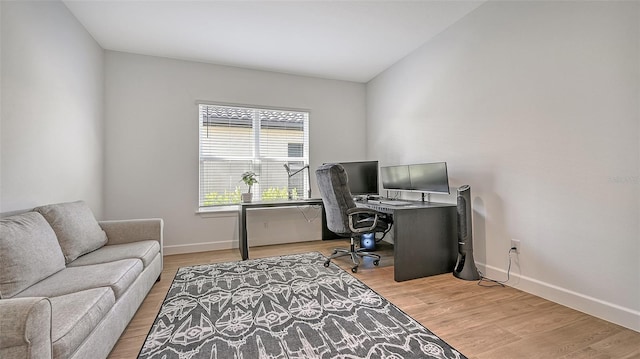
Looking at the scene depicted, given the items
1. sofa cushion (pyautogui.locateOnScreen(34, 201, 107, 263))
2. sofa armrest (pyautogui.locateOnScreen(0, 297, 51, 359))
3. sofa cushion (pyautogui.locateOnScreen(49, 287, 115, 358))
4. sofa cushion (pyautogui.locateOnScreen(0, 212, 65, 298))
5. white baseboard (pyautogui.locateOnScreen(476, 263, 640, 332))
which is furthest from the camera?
sofa cushion (pyautogui.locateOnScreen(34, 201, 107, 263))

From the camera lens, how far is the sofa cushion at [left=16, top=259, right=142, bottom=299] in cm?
148

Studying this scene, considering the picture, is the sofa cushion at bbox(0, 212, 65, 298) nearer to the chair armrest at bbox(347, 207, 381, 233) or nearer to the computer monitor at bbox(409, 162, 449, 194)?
the chair armrest at bbox(347, 207, 381, 233)

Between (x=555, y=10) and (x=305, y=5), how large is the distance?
7.01 feet

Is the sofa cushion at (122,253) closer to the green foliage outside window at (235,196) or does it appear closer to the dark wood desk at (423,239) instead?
the green foliage outside window at (235,196)

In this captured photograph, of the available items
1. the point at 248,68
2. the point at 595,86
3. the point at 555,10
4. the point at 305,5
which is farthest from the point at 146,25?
the point at 595,86

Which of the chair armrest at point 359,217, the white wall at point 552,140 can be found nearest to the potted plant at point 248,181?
the chair armrest at point 359,217

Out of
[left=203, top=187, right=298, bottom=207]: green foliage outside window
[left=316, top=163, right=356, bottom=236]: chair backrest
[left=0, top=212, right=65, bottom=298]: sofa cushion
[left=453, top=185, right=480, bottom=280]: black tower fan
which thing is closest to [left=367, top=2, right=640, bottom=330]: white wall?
[left=453, top=185, right=480, bottom=280]: black tower fan

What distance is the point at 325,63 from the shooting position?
3992 mm

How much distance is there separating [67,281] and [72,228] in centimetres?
69

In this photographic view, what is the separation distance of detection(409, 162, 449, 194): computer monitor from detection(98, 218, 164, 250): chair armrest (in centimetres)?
291

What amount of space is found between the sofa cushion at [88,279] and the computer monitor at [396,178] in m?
2.95

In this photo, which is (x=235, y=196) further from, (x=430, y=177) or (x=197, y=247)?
(x=430, y=177)

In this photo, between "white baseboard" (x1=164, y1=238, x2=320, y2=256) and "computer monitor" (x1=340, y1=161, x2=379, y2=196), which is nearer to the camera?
"white baseboard" (x1=164, y1=238, x2=320, y2=256)

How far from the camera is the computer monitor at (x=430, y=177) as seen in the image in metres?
2.88
